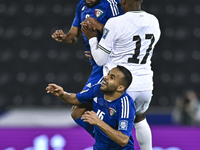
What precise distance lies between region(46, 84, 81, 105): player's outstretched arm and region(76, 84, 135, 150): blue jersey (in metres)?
0.04

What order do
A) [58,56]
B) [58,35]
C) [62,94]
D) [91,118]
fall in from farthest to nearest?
[58,56] → [58,35] → [62,94] → [91,118]

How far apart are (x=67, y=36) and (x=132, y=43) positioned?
25.4 inches

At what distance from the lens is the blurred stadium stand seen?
267 inches

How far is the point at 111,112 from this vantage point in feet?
9.14

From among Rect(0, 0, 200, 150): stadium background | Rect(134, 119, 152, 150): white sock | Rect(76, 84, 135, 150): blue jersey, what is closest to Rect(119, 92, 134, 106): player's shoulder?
Rect(76, 84, 135, 150): blue jersey

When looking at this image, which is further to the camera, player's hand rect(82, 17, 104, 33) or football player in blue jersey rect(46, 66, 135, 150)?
player's hand rect(82, 17, 104, 33)

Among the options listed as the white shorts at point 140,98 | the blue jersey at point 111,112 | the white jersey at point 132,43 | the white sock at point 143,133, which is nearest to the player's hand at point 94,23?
the white jersey at point 132,43

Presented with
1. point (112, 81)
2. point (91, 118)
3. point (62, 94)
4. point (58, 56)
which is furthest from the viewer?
point (58, 56)

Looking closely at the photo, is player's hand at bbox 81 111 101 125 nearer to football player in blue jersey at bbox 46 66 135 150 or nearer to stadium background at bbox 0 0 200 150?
football player in blue jersey at bbox 46 66 135 150

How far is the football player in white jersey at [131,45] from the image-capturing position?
9.23ft

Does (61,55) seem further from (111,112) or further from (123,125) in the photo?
(123,125)

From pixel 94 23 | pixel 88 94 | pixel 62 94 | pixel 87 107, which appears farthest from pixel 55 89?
pixel 94 23

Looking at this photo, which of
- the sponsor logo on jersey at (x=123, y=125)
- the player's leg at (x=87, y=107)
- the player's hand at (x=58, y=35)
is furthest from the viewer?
the player's hand at (x=58, y=35)

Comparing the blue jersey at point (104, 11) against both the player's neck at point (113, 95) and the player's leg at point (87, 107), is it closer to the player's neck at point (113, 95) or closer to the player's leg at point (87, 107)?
the player's leg at point (87, 107)
